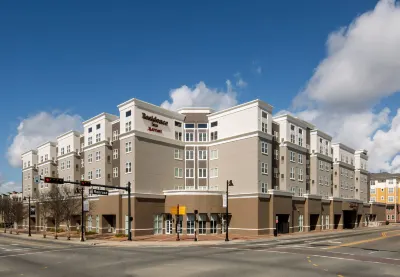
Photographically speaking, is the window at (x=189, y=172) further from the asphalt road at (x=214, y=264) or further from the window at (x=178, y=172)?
the asphalt road at (x=214, y=264)

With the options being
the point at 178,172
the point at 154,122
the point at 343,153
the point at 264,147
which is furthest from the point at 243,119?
the point at 343,153

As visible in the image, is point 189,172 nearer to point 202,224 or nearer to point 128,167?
point 202,224

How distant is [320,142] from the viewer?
266 feet

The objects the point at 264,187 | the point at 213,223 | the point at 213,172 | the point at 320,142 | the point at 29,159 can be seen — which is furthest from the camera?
the point at 29,159

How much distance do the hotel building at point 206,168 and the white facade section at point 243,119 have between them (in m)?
0.17

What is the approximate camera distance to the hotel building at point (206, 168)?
61.0 metres

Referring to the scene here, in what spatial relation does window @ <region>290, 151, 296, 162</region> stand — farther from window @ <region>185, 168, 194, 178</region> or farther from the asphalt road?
the asphalt road

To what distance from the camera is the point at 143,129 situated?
205 ft

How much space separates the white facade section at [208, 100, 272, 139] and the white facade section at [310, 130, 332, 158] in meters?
17.9

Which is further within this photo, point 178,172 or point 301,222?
point 301,222

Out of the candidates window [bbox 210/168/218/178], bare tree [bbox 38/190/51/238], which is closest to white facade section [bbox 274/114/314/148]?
window [bbox 210/168/218/178]

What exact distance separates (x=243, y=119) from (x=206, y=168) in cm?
1185

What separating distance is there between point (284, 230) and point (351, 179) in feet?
133

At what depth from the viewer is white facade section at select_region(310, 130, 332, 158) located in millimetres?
79250
